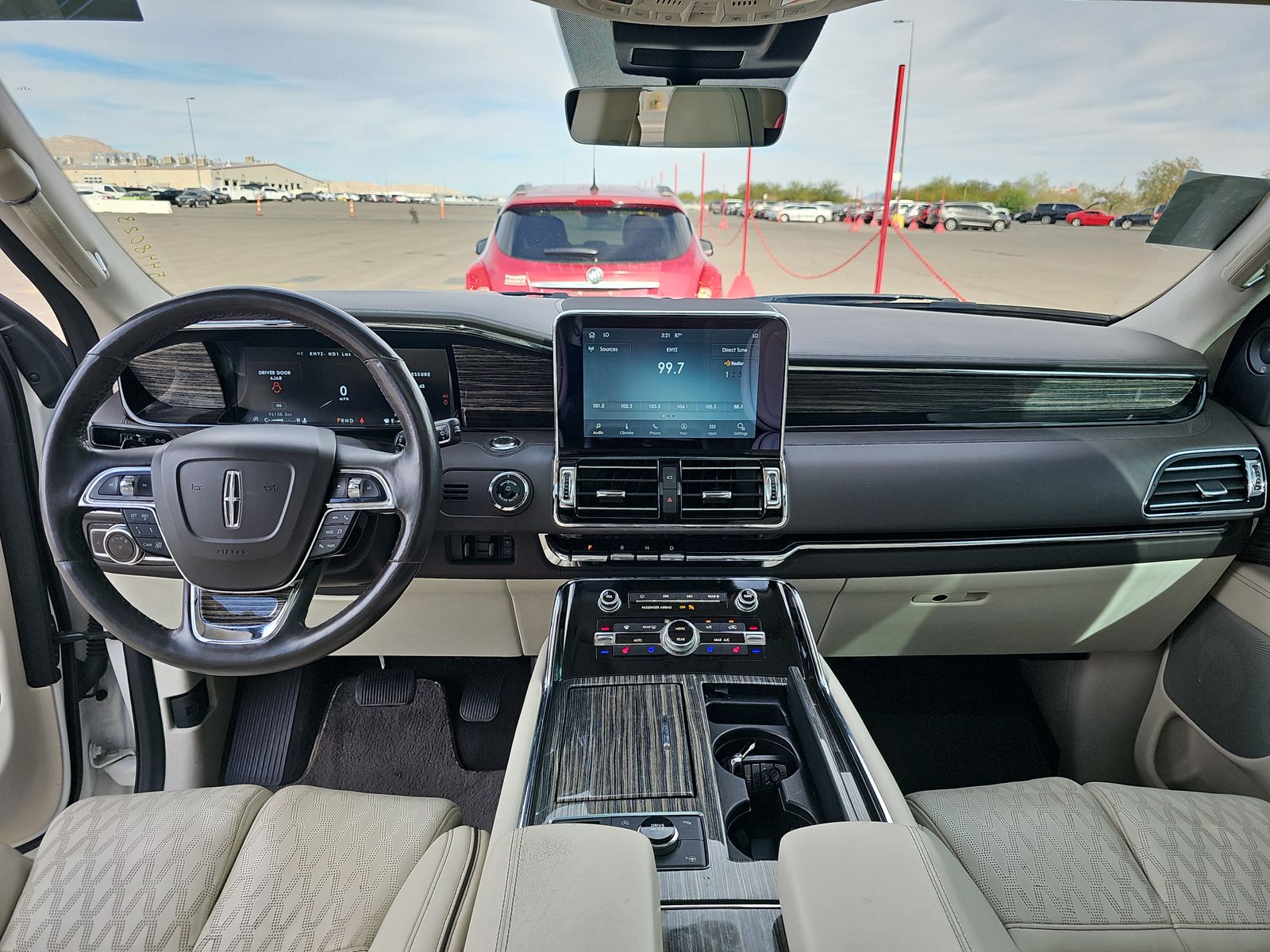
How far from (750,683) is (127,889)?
1.27m

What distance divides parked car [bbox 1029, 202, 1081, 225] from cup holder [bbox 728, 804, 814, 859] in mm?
2164

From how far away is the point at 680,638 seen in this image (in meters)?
1.86

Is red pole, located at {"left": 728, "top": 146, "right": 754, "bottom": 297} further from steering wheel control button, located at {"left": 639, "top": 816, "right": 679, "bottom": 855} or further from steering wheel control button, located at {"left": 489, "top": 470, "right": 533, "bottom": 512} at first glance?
steering wheel control button, located at {"left": 639, "top": 816, "right": 679, "bottom": 855}

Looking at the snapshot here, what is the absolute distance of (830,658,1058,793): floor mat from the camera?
8.07 feet

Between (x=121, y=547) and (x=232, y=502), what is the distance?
0.92 feet

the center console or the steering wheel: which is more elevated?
the steering wheel

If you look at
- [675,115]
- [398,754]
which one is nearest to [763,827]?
[398,754]

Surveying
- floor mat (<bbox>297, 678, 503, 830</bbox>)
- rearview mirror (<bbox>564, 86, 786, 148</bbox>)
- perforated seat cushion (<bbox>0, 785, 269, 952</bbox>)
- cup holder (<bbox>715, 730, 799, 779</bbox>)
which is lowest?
floor mat (<bbox>297, 678, 503, 830</bbox>)

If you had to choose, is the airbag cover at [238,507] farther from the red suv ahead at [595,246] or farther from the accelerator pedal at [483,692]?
the accelerator pedal at [483,692]

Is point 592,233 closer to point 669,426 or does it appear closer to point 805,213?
point 805,213

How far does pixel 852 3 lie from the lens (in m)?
1.42

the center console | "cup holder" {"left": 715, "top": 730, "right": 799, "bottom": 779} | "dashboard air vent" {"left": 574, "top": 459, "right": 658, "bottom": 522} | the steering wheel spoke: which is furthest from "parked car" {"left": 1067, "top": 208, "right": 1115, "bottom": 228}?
the steering wheel spoke

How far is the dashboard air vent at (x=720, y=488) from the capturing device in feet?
6.19

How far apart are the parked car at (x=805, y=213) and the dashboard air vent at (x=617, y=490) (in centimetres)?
137
